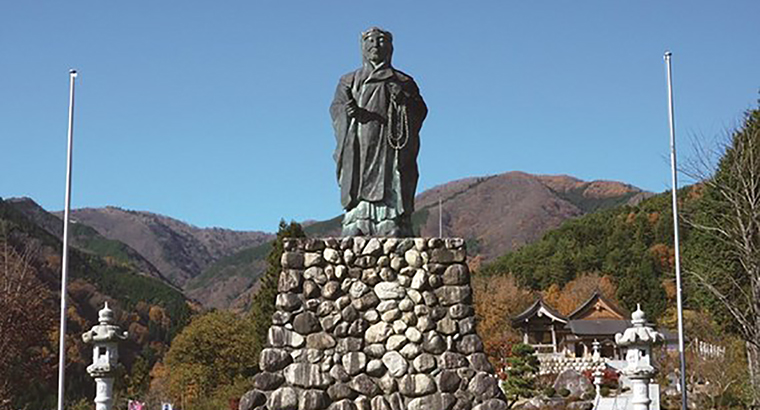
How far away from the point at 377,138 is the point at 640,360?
4.67m

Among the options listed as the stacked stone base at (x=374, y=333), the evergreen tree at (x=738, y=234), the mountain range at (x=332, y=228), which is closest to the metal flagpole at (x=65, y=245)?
the stacked stone base at (x=374, y=333)

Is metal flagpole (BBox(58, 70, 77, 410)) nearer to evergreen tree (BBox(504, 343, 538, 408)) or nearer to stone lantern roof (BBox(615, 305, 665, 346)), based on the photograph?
stone lantern roof (BBox(615, 305, 665, 346))

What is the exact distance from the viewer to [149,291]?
70.2m

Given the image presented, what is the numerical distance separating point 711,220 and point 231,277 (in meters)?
91.5

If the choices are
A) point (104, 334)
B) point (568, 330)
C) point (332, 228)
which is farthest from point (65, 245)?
point (332, 228)

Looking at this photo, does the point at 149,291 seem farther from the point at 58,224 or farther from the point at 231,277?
the point at 231,277

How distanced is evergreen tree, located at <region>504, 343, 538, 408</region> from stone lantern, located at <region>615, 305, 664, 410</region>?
19.6m

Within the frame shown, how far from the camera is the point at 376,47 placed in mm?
13930

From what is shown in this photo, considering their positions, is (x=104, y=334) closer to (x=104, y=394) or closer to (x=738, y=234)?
(x=104, y=394)

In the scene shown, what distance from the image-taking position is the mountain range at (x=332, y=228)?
4316 inches

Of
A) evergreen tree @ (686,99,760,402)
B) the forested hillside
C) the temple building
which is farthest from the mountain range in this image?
evergreen tree @ (686,99,760,402)

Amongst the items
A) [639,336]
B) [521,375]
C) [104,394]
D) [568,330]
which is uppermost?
[568,330]

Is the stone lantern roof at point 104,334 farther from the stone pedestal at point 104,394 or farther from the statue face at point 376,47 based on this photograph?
the statue face at point 376,47

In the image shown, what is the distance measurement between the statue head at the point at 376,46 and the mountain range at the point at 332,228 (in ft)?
261
